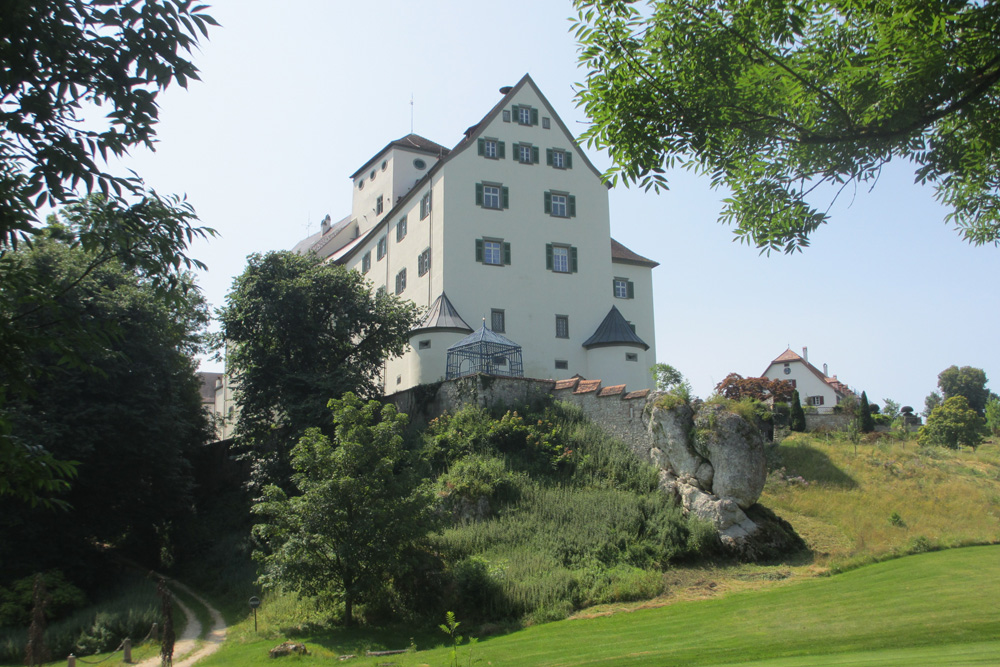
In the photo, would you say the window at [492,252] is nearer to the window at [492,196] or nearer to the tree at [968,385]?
the window at [492,196]

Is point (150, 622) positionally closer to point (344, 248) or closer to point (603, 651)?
point (603, 651)

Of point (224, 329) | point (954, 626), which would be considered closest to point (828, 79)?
point (954, 626)

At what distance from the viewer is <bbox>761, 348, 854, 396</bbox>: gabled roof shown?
6028cm

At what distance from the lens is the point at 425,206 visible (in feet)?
124

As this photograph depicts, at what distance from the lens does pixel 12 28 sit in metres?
5.49

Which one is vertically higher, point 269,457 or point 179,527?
point 269,457

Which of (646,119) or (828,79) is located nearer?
(828,79)

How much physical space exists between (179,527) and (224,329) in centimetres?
834

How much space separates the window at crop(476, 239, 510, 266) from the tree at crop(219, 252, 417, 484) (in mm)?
4373

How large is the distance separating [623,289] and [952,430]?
18.5 meters

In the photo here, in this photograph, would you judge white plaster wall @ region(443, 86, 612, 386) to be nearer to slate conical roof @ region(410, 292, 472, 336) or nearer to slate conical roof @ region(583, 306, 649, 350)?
slate conical roof @ region(583, 306, 649, 350)

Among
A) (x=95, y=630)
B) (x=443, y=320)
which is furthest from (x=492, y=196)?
(x=95, y=630)

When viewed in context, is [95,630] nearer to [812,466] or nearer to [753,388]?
[812,466]

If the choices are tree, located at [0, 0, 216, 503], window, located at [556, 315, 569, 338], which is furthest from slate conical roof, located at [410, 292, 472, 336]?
tree, located at [0, 0, 216, 503]
